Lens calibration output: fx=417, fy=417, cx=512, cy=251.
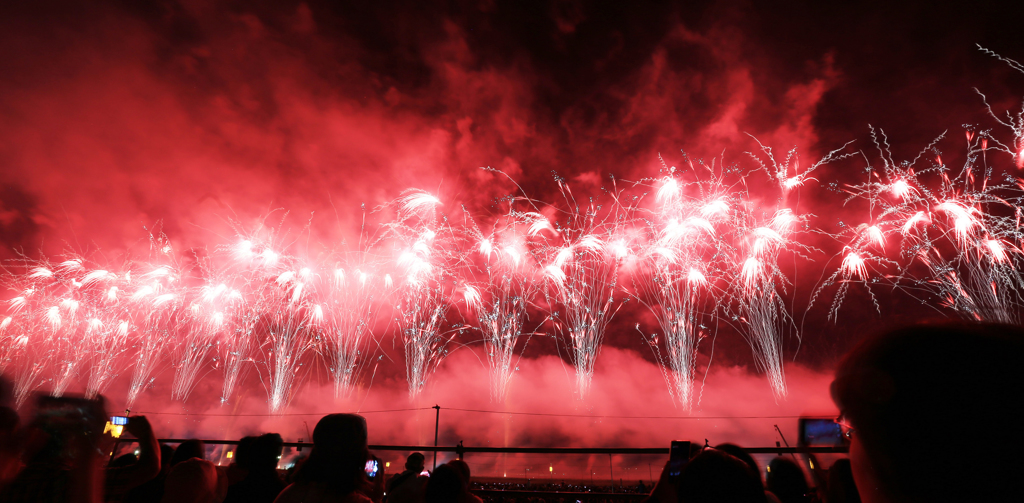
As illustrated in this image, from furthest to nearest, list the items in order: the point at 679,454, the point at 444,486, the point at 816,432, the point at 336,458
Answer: the point at 444,486
the point at 679,454
the point at 336,458
the point at 816,432

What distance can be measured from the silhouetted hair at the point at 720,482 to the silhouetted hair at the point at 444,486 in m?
2.19

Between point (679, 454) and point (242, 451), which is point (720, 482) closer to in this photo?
point (679, 454)

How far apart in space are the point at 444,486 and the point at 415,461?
292cm

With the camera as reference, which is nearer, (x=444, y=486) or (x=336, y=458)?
(x=336, y=458)

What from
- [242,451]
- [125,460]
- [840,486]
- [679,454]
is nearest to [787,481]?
[840,486]

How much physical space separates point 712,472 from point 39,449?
11.5 feet

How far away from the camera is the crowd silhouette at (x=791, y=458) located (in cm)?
69

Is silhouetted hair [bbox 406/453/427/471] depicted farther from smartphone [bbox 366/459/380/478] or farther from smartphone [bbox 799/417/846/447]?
smartphone [bbox 799/417/846/447]

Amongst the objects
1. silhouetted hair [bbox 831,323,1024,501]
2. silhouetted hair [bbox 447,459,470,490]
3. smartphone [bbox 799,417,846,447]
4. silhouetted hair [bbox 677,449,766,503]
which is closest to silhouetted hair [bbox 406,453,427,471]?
silhouetted hair [bbox 447,459,470,490]

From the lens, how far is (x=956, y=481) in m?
0.69

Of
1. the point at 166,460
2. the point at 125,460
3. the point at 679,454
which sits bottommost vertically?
the point at 166,460

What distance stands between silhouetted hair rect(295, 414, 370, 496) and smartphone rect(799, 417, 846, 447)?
2.33 metres

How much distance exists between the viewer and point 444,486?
3.63m

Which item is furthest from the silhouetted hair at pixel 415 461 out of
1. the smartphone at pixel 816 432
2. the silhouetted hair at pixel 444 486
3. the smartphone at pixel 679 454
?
the smartphone at pixel 816 432
